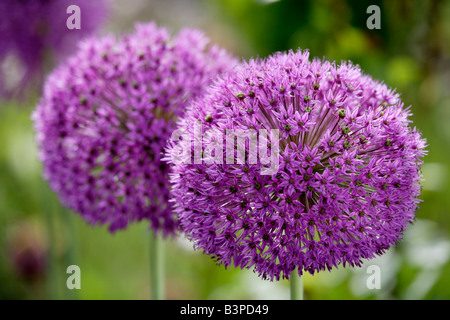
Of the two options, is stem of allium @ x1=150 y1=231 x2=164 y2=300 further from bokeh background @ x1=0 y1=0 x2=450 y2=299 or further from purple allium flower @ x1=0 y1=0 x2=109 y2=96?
purple allium flower @ x1=0 y1=0 x2=109 y2=96

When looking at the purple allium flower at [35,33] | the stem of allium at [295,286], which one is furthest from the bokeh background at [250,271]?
the stem of allium at [295,286]

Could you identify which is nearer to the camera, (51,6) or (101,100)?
(101,100)

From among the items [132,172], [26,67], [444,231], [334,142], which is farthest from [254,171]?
[26,67]

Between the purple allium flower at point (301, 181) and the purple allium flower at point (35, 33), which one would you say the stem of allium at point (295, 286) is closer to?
the purple allium flower at point (301, 181)

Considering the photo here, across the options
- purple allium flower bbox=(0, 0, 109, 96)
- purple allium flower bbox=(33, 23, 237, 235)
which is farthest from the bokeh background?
purple allium flower bbox=(33, 23, 237, 235)

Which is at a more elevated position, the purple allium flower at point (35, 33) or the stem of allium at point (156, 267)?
the purple allium flower at point (35, 33)
